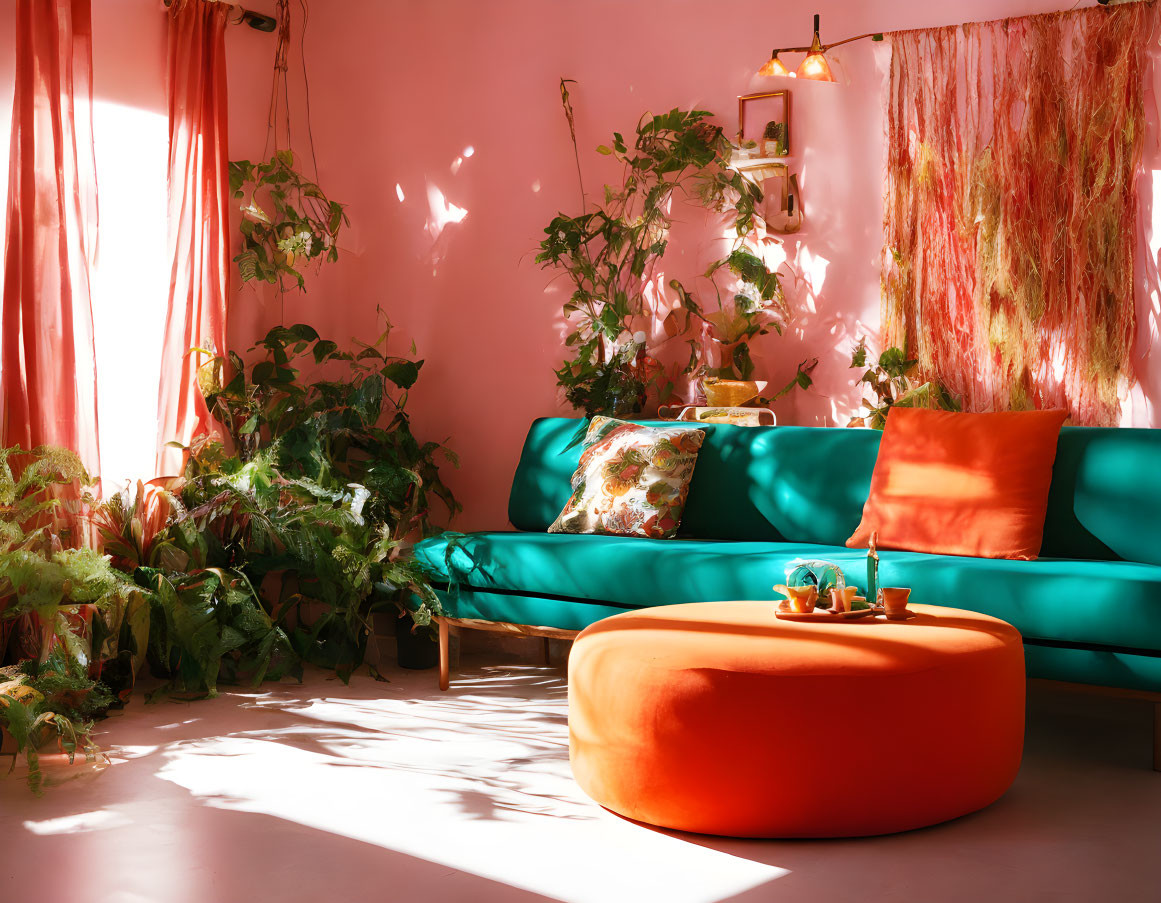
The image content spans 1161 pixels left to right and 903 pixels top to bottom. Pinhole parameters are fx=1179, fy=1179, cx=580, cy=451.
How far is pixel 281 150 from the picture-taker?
4883 mm

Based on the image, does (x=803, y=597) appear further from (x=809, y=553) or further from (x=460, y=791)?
(x=460, y=791)

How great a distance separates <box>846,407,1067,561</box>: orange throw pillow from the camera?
314 cm

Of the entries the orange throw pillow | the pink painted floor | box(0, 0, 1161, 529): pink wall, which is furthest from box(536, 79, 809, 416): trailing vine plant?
the pink painted floor

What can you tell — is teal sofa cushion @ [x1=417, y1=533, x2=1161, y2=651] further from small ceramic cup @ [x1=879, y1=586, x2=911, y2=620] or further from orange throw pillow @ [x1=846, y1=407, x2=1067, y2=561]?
small ceramic cup @ [x1=879, y1=586, x2=911, y2=620]

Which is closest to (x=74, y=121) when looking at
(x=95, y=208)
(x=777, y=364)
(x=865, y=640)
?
(x=95, y=208)

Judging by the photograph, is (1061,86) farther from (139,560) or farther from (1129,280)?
(139,560)

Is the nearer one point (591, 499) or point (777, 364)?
point (591, 499)

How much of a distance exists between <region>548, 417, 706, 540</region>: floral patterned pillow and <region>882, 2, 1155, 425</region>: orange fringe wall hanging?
824 millimetres

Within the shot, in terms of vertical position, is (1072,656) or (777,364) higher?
(777,364)

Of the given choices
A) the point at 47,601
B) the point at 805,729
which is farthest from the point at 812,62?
the point at 47,601

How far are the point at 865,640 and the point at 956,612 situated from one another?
427mm

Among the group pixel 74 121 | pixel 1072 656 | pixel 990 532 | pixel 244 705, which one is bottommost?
pixel 244 705

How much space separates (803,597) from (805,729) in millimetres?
459

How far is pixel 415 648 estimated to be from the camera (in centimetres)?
411
